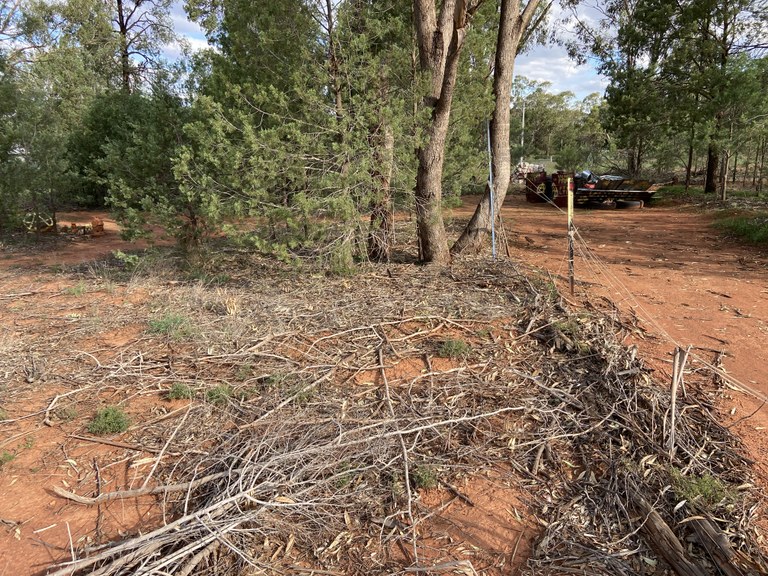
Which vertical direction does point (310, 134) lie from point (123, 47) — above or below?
below

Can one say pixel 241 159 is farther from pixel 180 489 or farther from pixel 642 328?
pixel 642 328

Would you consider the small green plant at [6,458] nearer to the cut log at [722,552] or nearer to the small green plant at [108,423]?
the small green plant at [108,423]

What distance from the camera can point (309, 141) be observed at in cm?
640

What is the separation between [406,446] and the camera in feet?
11.0

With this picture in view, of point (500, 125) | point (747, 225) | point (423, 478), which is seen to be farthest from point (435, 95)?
point (747, 225)

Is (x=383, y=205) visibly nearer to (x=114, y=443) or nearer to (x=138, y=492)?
(x=114, y=443)

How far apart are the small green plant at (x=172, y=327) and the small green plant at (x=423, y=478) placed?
3169mm

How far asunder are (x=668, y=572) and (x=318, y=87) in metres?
6.59

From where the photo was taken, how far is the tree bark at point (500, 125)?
8087 millimetres

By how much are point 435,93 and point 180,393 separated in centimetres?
570

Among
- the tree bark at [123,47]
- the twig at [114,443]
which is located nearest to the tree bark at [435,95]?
the twig at [114,443]

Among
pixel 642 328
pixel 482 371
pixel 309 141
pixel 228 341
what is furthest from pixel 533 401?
pixel 309 141

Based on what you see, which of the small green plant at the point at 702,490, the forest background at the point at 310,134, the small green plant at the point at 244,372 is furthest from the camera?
the forest background at the point at 310,134

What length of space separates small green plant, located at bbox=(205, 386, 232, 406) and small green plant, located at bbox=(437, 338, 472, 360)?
6.49ft
